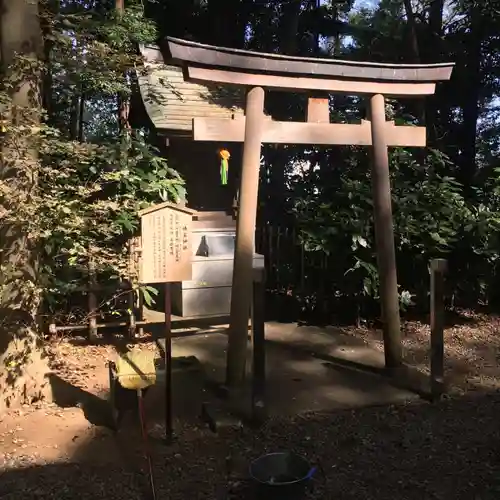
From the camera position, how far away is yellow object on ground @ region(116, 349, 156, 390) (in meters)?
3.84

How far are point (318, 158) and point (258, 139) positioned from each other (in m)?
7.36

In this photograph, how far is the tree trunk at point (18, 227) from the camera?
4.25 m

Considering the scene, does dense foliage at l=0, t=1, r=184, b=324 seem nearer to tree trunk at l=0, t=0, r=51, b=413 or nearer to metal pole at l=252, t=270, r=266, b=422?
tree trunk at l=0, t=0, r=51, b=413

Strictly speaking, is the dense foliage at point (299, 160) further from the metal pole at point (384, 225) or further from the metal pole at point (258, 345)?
the metal pole at point (384, 225)

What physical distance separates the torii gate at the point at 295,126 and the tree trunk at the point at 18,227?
3.72ft

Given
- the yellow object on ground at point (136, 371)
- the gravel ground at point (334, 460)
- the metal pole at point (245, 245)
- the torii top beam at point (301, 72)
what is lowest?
the gravel ground at point (334, 460)

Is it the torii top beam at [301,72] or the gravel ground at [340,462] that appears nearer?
the gravel ground at [340,462]

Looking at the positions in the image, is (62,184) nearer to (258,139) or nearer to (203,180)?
(258,139)

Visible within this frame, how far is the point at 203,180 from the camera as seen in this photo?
9961 mm

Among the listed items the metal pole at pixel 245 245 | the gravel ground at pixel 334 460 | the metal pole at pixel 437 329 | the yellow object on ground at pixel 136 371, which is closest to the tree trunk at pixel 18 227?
the gravel ground at pixel 334 460

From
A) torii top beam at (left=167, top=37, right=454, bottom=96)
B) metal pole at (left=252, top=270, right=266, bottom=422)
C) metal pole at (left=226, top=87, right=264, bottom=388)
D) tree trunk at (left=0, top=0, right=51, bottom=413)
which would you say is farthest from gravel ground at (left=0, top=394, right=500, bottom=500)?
torii top beam at (left=167, top=37, right=454, bottom=96)

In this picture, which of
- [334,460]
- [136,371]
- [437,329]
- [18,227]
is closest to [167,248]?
[136,371]

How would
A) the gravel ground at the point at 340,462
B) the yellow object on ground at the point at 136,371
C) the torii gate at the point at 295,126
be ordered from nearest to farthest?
the gravel ground at the point at 340,462, the yellow object on ground at the point at 136,371, the torii gate at the point at 295,126

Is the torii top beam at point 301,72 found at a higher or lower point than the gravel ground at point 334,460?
higher
